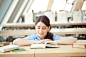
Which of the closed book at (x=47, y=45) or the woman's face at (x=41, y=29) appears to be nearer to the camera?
the closed book at (x=47, y=45)

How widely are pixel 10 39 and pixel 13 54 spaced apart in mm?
2736

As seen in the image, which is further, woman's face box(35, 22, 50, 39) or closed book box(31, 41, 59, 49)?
woman's face box(35, 22, 50, 39)

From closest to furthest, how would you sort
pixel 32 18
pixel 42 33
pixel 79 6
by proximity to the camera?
1. pixel 42 33
2. pixel 32 18
3. pixel 79 6

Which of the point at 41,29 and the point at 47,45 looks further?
the point at 41,29

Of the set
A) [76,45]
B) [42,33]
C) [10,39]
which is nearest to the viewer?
[76,45]

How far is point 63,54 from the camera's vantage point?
1078 mm

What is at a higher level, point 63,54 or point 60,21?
point 60,21

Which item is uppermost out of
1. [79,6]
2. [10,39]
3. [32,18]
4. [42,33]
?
[79,6]

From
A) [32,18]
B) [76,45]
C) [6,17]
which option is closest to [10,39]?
[6,17]

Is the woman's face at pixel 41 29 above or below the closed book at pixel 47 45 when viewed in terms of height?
above

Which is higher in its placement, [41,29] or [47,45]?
[41,29]

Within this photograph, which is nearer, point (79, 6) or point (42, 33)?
point (42, 33)

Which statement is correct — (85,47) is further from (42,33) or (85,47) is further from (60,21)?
(60,21)

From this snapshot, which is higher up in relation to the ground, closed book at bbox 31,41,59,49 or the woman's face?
the woman's face
